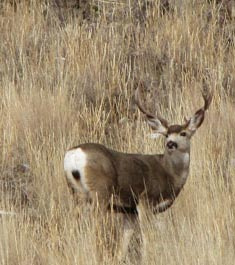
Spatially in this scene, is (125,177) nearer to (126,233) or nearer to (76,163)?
(126,233)

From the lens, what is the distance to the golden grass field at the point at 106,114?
6637 millimetres

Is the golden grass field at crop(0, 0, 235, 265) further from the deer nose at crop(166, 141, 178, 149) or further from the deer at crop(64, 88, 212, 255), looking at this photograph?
the deer nose at crop(166, 141, 178, 149)

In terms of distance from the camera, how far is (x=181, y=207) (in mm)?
7602

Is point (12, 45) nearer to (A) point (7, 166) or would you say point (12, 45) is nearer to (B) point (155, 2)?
→ (B) point (155, 2)

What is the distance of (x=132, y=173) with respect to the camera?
7.52 metres

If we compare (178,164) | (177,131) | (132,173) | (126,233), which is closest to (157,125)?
(177,131)

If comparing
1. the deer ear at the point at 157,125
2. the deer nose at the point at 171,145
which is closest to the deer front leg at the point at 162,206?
the deer nose at the point at 171,145

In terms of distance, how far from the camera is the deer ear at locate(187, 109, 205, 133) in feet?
25.5

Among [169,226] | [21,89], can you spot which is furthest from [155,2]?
[169,226]

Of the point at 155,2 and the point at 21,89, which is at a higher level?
the point at 155,2

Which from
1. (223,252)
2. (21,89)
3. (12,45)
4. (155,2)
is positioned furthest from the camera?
(155,2)

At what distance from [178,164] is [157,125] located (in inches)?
13.3

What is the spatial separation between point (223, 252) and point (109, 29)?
5377mm

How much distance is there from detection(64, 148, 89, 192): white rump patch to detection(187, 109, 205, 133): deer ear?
104 cm
